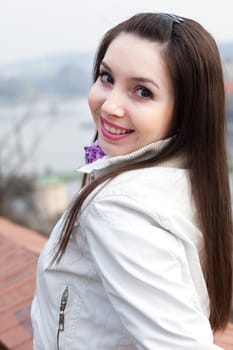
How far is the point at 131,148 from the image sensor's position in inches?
43.4

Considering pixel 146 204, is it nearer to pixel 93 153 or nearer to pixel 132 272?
pixel 132 272

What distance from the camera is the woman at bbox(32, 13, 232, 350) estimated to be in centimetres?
92

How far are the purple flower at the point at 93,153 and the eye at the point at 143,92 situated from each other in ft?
0.70

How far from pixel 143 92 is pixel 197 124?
12cm

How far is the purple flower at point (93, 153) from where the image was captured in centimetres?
125

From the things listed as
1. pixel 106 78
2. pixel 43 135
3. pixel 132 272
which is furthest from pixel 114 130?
pixel 43 135

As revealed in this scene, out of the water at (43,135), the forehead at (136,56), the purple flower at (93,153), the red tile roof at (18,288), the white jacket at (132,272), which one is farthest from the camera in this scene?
the water at (43,135)

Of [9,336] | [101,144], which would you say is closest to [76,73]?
[9,336]

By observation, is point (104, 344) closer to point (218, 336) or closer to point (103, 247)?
point (103, 247)

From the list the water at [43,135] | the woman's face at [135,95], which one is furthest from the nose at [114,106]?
the water at [43,135]

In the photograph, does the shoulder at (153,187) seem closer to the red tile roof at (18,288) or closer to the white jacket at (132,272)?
the white jacket at (132,272)

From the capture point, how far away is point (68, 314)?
1.09 metres

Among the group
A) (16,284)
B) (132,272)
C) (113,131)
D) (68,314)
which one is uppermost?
(113,131)

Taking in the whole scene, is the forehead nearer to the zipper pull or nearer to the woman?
the woman
